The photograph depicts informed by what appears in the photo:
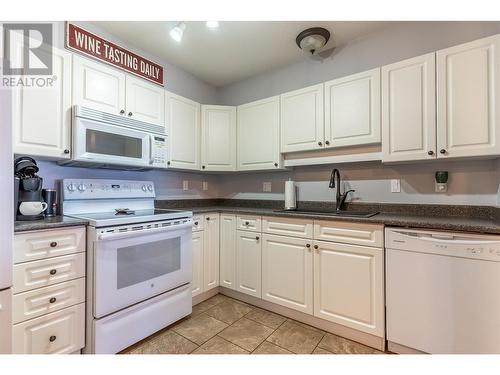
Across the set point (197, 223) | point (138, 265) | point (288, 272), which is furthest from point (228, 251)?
point (138, 265)

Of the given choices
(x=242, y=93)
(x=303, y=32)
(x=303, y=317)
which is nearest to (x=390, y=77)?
(x=303, y=32)

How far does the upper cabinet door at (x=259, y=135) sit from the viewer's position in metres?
2.49

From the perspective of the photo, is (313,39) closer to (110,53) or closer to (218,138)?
(218,138)

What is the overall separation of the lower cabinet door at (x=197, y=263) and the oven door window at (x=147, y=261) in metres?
0.29

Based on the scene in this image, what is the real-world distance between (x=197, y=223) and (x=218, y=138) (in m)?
1.02

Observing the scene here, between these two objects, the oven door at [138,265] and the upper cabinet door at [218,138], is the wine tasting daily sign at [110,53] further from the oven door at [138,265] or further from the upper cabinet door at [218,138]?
the oven door at [138,265]

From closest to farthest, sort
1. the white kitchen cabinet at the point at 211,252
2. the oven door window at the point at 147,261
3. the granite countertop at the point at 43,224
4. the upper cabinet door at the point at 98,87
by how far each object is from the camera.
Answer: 1. the granite countertop at the point at 43,224
2. the oven door window at the point at 147,261
3. the upper cabinet door at the point at 98,87
4. the white kitchen cabinet at the point at 211,252

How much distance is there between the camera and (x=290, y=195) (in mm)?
2504

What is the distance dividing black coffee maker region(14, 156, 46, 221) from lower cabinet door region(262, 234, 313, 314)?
1.70m

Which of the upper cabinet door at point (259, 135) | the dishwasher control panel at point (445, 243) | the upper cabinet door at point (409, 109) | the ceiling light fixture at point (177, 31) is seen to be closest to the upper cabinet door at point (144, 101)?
the ceiling light fixture at point (177, 31)

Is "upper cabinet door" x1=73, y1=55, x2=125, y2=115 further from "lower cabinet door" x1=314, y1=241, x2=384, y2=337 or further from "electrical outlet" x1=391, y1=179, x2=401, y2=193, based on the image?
"electrical outlet" x1=391, y1=179, x2=401, y2=193

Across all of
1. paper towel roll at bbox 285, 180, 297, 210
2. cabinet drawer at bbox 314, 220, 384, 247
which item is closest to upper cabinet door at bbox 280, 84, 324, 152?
paper towel roll at bbox 285, 180, 297, 210

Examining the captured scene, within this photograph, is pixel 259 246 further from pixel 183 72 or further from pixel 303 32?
pixel 183 72

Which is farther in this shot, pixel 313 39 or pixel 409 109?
pixel 313 39
